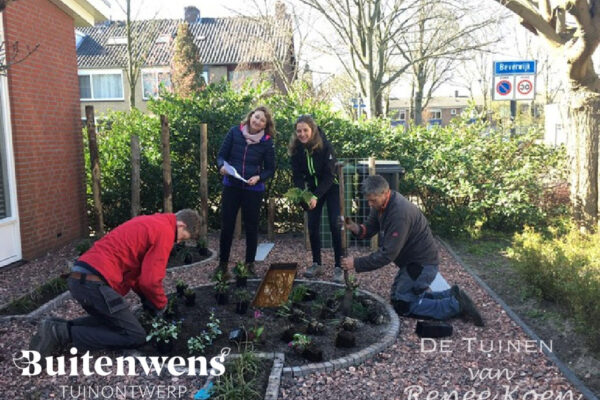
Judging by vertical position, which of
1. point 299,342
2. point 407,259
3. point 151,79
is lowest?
point 299,342

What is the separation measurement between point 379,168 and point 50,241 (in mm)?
4912

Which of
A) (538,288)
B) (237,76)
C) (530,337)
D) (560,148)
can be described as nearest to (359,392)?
(530,337)

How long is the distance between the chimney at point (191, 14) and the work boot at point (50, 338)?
34752 mm

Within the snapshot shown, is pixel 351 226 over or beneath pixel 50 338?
over

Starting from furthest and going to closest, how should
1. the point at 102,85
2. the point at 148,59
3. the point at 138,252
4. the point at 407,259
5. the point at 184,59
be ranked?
1. the point at 148,59
2. the point at 102,85
3. the point at 184,59
4. the point at 407,259
5. the point at 138,252

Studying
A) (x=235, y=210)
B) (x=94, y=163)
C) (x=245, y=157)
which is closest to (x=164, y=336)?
(x=235, y=210)

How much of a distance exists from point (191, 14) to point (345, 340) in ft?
116

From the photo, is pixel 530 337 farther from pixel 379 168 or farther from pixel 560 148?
pixel 560 148

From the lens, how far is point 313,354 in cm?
386

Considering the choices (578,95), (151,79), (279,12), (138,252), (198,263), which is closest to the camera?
(138,252)

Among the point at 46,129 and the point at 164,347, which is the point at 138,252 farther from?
the point at 46,129

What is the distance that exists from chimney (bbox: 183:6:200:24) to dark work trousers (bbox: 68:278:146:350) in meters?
34.8

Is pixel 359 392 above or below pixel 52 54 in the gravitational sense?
below

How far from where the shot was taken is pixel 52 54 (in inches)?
315
